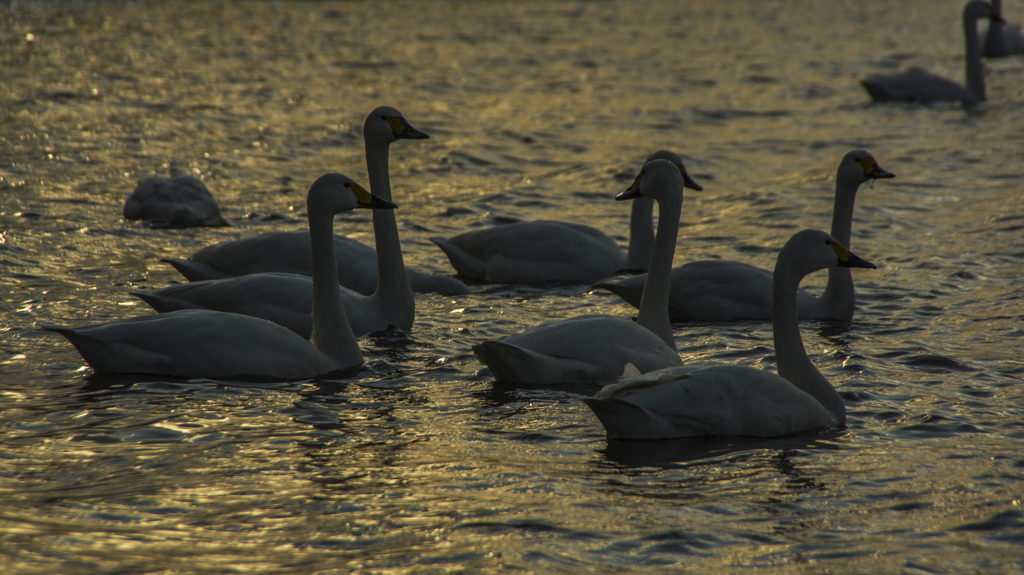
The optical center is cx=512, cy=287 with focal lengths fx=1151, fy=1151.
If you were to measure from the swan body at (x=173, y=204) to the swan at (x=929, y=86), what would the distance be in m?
12.4

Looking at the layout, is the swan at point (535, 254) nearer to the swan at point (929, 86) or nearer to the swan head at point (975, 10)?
the swan at point (929, 86)

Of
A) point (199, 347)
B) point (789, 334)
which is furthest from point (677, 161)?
point (199, 347)

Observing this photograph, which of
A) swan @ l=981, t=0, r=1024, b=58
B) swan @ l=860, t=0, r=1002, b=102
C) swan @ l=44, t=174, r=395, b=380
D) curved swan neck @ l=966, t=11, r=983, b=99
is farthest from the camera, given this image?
swan @ l=981, t=0, r=1024, b=58

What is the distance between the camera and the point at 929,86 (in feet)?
64.7

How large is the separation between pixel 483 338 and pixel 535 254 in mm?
2016

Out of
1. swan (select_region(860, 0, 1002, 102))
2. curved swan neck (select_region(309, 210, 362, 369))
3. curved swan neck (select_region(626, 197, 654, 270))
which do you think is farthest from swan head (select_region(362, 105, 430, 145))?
swan (select_region(860, 0, 1002, 102))

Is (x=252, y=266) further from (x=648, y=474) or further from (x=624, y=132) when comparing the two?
(x=624, y=132)

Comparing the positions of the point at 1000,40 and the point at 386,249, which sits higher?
the point at 1000,40

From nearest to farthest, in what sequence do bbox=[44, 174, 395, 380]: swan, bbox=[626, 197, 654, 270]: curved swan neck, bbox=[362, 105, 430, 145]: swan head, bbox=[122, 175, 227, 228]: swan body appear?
bbox=[44, 174, 395, 380]: swan, bbox=[362, 105, 430, 145]: swan head, bbox=[626, 197, 654, 270]: curved swan neck, bbox=[122, 175, 227, 228]: swan body

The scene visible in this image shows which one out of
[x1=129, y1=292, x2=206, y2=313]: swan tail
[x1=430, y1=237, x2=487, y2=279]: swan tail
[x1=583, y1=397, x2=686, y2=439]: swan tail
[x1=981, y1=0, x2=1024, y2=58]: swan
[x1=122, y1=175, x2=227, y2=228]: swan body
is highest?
[x1=981, y1=0, x2=1024, y2=58]: swan

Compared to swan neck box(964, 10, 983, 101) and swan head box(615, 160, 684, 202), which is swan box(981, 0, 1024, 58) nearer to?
swan neck box(964, 10, 983, 101)

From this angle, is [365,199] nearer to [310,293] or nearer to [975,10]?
[310,293]

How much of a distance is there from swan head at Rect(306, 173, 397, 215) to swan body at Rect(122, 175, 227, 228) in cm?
440

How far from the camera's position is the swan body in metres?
11.2
